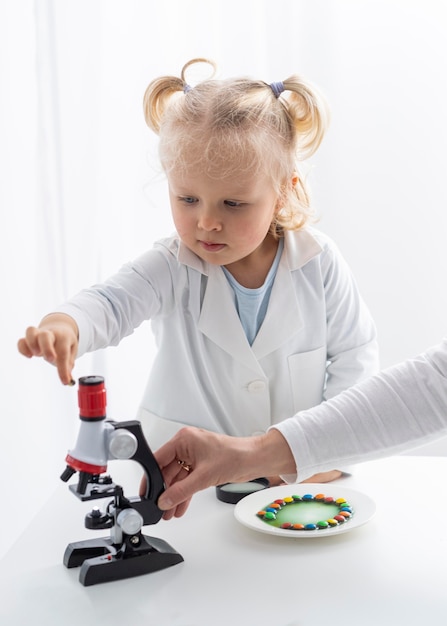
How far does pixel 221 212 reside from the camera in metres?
1.20

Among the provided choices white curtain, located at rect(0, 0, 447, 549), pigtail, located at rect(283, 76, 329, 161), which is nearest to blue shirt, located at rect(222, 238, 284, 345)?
pigtail, located at rect(283, 76, 329, 161)

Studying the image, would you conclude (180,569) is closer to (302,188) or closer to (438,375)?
(438,375)

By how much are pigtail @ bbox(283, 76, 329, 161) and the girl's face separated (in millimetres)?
125

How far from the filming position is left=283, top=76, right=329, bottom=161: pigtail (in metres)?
1.28

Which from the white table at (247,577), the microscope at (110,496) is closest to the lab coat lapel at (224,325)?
the white table at (247,577)

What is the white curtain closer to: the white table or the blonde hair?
the blonde hair

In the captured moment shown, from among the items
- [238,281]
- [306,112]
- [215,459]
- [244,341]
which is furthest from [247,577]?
[306,112]

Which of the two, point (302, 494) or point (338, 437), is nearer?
point (338, 437)

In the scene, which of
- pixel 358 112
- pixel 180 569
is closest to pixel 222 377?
pixel 180 569

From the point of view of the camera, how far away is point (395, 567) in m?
0.94

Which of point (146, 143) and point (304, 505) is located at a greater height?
point (146, 143)

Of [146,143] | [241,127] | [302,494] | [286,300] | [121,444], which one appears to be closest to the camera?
[121,444]

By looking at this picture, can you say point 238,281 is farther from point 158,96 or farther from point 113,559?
point 113,559

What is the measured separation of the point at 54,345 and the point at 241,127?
0.47 meters
